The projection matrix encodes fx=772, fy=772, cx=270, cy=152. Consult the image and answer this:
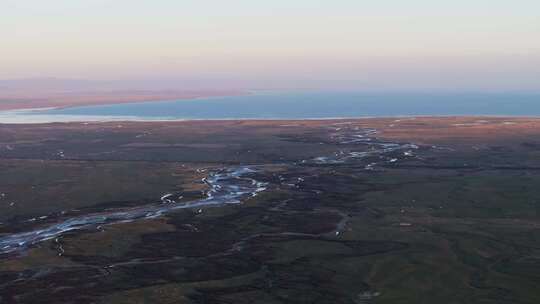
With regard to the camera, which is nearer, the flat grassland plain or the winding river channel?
the flat grassland plain

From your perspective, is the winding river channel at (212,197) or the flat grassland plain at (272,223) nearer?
the flat grassland plain at (272,223)

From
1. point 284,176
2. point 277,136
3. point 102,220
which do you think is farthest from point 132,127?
point 102,220

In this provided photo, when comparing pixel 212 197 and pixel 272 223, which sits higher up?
pixel 212 197

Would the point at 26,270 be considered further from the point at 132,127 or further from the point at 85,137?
the point at 132,127

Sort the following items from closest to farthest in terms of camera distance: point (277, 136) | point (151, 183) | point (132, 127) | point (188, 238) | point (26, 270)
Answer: point (26, 270)
point (188, 238)
point (151, 183)
point (277, 136)
point (132, 127)

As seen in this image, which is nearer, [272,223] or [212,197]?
[272,223]

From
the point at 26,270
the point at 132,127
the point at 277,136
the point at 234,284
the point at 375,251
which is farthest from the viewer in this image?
the point at 132,127

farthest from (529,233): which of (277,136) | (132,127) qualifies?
(132,127)

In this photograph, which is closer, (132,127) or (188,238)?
(188,238)
